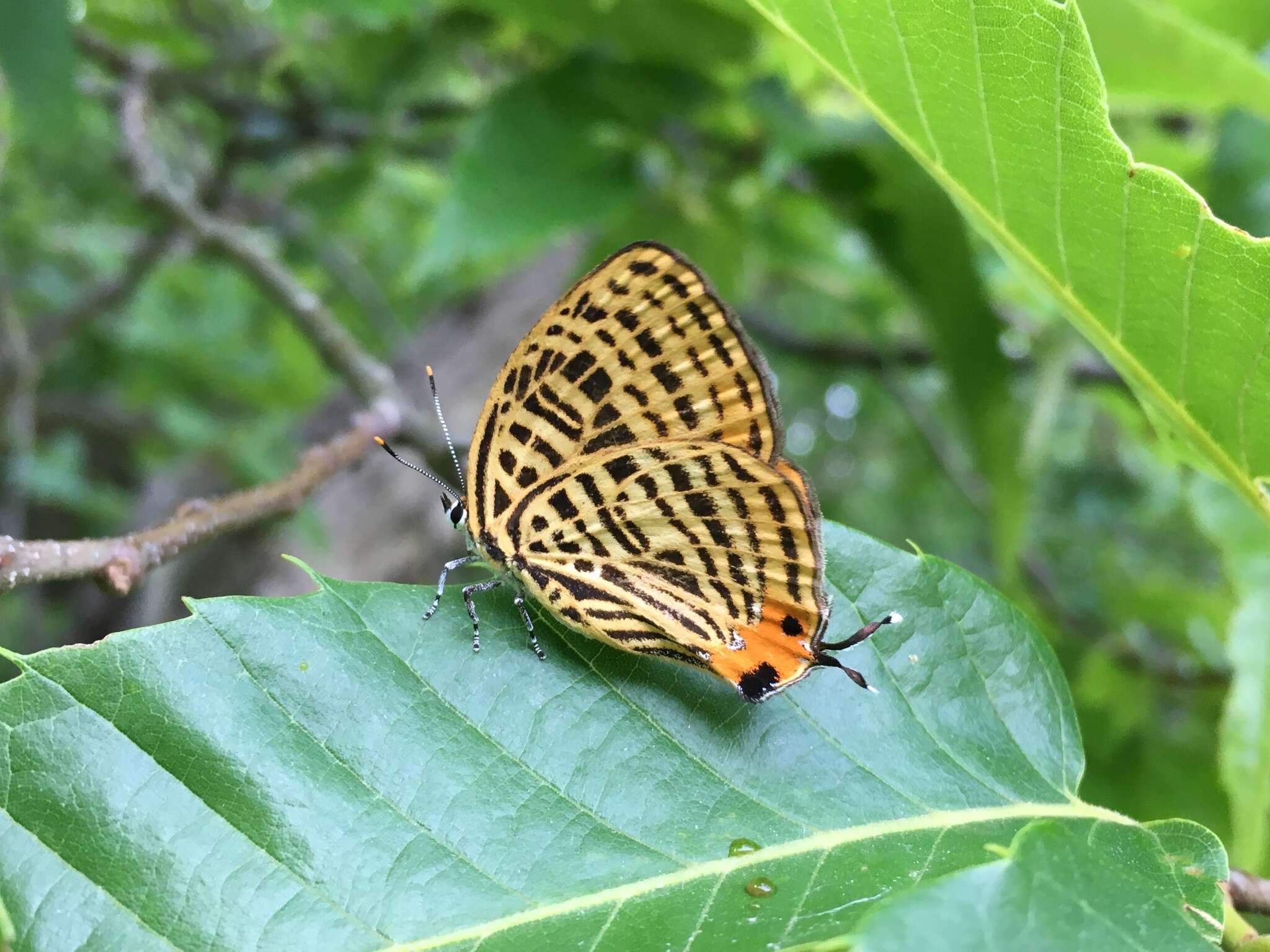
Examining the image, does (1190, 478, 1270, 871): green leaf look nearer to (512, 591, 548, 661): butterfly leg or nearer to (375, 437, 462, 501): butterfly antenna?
(512, 591, 548, 661): butterfly leg

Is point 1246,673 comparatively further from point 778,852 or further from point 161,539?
point 161,539

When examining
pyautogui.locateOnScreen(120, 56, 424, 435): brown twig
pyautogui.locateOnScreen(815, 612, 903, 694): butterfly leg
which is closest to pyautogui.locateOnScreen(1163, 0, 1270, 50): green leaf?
pyautogui.locateOnScreen(815, 612, 903, 694): butterfly leg

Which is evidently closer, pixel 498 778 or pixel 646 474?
pixel 498 778

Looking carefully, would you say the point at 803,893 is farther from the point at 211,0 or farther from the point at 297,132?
Result: the point at 211,0

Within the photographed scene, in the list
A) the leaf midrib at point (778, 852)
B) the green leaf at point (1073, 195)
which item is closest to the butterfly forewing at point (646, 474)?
the leaf midrib at point (778, 852)

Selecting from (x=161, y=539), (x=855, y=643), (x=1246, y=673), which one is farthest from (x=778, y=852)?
(x=1246, y=673)

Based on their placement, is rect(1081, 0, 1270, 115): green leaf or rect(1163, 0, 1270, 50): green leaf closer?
rect(1081, 0, 1270, 115): green leaf

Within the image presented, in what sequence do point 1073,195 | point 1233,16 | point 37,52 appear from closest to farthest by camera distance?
point 1073,195 → point 37,52 → point 1233,16

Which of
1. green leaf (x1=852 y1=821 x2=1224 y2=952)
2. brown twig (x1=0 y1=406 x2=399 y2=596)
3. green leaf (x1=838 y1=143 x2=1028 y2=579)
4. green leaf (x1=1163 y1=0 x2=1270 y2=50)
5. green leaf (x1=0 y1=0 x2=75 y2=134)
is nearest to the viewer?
green leaf (x1=852 y1=821 x2=1224 y2=952)
